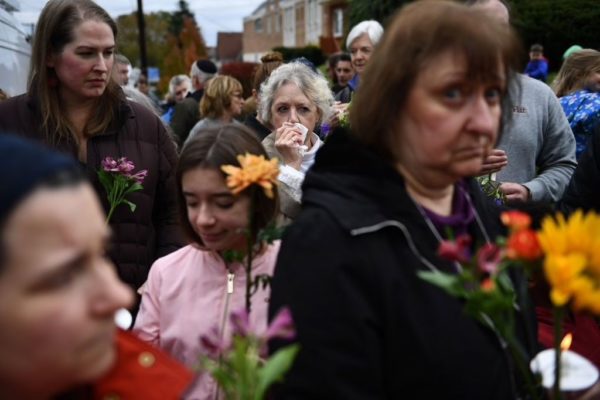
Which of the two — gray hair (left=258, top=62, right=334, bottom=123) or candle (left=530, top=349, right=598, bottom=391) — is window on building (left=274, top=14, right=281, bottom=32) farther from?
candle (left=530, top=349, right=598, bottom=391)

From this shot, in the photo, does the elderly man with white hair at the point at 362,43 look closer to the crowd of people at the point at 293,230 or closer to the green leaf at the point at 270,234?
the crowd of people at the point at 293,230

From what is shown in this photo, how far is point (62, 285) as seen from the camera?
126 centimetres

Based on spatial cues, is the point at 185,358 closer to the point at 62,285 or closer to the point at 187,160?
the point at 187,160

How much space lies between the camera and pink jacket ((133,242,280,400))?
95.2 inches

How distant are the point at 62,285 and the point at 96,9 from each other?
7.87 feet

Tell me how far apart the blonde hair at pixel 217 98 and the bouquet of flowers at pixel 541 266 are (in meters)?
6.15

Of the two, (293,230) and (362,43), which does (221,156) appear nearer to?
(293,230)

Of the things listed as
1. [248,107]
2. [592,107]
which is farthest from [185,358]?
[248,107]

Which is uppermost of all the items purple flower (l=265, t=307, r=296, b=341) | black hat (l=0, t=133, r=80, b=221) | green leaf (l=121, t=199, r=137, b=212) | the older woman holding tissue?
black hat (l=0, t=133, r=80, b=221)

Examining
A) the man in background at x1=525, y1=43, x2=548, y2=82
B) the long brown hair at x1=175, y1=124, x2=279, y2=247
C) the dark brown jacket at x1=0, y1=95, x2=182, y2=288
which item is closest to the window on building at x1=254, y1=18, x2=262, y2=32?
the man in background at x1=525, y1=43, x2=548, y2=82

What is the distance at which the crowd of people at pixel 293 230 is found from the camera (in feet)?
4.20

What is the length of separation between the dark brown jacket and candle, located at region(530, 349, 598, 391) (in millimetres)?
1987

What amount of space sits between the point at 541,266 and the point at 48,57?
2.48 metres

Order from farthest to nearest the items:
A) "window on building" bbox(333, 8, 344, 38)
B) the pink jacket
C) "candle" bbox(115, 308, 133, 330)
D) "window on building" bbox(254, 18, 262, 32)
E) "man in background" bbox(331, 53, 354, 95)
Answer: "window on building" bbox(254, 18, 262, 32)
"window on building" bbox(333, 8, 344, 38)
"man in background" bbox(331, 53, 354, 95)
the pink jacket
"candle" bbox(115, 308, 133, 330)
